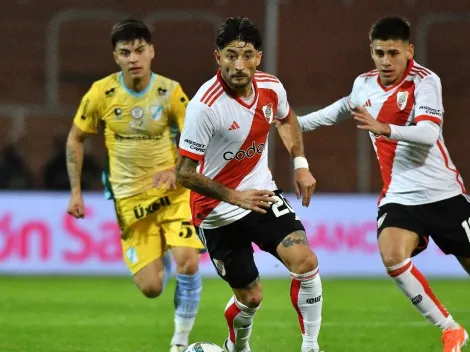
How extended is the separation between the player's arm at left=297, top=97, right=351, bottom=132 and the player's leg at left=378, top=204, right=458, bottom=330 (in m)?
0.95

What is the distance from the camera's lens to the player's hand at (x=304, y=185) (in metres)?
6.32

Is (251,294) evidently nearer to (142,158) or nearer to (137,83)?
(142,158)

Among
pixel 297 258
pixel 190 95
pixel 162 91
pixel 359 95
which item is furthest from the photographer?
pixel 190 95

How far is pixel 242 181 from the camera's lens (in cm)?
641

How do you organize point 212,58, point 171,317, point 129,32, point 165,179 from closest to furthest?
point 165,179 < point 129,32 < point 171,317 < point 212,58

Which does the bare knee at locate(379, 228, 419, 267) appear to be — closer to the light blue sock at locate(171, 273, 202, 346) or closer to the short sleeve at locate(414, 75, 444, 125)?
the short sleeve at locate(414, 75, 444, 125)

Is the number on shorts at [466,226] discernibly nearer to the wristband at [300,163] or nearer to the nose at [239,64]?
the wristband at [300,163]

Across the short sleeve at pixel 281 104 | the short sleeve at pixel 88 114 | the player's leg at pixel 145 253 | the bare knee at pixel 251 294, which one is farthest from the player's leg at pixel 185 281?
the short sleeve at pixel 281 104

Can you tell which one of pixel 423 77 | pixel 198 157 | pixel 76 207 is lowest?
pixel 76 207

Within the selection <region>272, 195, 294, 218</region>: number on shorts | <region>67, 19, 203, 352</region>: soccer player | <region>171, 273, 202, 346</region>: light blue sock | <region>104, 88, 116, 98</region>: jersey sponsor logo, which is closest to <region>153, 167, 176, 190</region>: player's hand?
<region>67, 19, 203, 352</region>: soccer player

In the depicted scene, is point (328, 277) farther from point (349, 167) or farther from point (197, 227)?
point (197, 227)

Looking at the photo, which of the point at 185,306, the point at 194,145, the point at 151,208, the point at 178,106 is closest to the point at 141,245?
the point at 151,208

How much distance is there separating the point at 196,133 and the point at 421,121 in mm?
1491

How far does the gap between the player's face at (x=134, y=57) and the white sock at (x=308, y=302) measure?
7.90 ft
